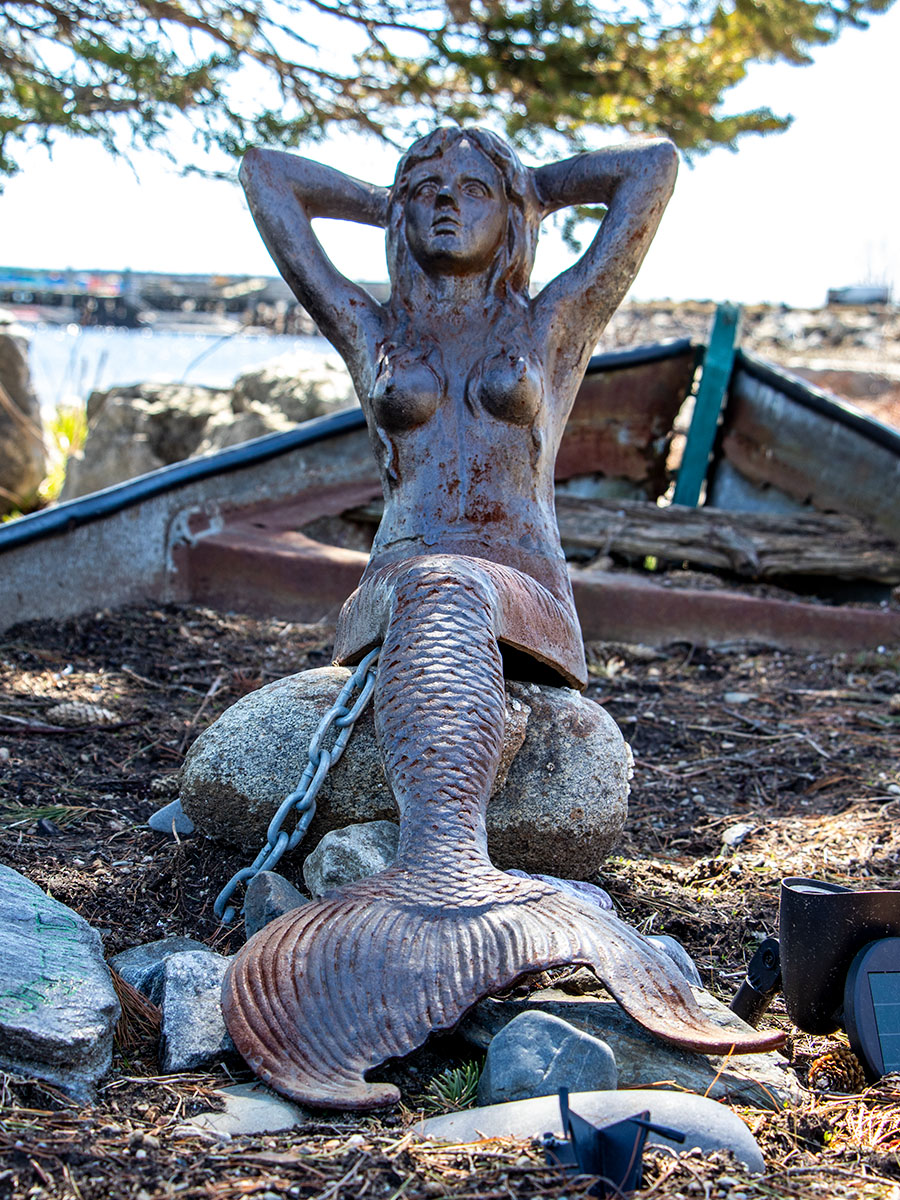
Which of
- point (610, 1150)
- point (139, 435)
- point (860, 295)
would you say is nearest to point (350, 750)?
point (610, 1150)

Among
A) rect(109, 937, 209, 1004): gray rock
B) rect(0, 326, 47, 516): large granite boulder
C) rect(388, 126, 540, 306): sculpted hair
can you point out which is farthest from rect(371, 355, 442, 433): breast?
rect(0, 326, 47, 516): large granite boulder

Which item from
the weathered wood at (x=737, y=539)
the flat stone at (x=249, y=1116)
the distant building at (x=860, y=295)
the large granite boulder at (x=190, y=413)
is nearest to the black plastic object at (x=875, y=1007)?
the flat stone at (x=249, y=1116)

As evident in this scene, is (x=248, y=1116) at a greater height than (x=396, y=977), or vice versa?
(x=396, y=977)

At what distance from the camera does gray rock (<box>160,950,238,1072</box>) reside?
1.82 metres

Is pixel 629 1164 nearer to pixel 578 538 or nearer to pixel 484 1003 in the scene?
pixel 484 1003

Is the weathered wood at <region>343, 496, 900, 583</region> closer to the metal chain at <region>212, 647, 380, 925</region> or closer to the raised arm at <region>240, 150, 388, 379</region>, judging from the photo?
the raised arm at <region>240, 150, 388, 379</region>

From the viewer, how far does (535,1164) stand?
1470 mm

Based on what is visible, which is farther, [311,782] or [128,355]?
[128,355]

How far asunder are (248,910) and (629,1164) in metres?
1.01

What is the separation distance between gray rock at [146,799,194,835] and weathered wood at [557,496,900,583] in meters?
3.28

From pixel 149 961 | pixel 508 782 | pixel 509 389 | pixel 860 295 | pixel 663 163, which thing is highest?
pixel 860 295

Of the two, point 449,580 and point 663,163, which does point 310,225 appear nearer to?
point 663,163

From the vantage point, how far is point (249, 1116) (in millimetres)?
1648

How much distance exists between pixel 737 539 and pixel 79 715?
3.40 metres
